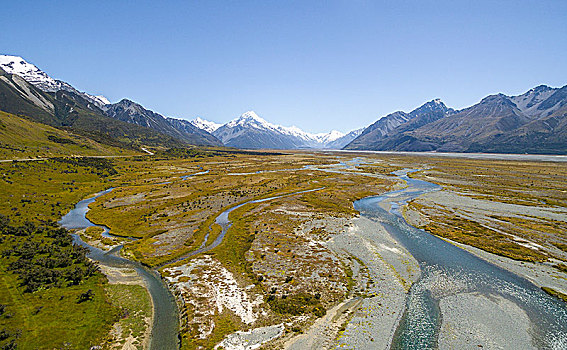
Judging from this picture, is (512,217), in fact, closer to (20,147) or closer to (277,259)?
(277,259)

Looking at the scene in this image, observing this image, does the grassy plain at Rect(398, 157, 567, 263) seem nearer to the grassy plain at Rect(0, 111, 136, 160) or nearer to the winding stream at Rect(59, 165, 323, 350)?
the winding stream at Rect(59, 165, 323, 350)

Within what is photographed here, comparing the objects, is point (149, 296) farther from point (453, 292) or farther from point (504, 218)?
point (504, 218)

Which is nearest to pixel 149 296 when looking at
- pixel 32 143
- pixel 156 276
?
pixel 156 276

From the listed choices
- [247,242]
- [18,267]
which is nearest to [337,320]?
[247,242]

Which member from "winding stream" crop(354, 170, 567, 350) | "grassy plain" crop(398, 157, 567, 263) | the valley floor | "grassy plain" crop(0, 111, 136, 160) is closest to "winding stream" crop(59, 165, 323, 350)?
the valley floor

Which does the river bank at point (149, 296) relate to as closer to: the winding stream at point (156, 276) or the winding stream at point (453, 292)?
the winding stream at point (156, 276)

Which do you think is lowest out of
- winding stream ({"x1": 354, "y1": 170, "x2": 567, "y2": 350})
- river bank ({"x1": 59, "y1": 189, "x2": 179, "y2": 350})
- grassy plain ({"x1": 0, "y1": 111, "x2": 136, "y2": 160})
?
winding stream ({"x1": 354, "y1": 170, "x2": 567, "y2": 350})

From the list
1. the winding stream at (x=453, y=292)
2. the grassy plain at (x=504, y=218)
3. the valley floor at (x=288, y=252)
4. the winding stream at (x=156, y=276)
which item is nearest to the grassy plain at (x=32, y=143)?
the valley floor at (x=288, y=252)

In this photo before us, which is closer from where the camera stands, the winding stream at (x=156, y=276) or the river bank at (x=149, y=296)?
the river bank at (x=149, y=296)
